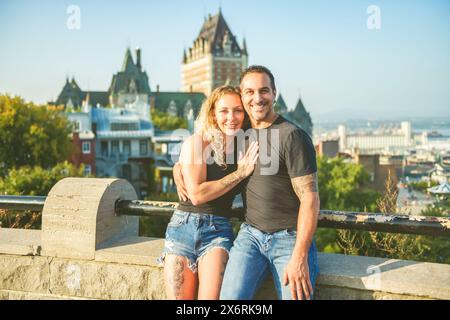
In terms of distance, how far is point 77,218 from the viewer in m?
3.48

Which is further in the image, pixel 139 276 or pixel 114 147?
pixel 114 147

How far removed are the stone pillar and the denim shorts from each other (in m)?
0.58

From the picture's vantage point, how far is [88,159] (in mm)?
46156

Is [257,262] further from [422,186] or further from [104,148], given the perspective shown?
[104,148]

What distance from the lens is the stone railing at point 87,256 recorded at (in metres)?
3.27

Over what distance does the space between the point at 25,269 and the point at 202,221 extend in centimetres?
142

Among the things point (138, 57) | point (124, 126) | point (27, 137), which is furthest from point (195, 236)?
point (138, 57)

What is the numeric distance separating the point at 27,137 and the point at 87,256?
108ft

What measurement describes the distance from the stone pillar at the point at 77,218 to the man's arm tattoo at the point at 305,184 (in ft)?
4.58

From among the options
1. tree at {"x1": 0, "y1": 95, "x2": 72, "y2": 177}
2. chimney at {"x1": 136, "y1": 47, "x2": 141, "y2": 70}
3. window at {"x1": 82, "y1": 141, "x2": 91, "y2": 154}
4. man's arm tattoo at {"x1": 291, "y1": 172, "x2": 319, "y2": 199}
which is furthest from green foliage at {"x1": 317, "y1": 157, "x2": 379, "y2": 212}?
chimney at {"x1": 136, "y1": 47, "x2": 141, "y2": 70}

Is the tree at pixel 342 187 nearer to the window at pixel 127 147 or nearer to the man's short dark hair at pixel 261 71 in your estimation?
the window at pixel 127 147

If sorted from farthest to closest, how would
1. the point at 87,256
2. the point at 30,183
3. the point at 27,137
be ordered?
the point at 27,137 → the point at 30,183 → the point at 87,256

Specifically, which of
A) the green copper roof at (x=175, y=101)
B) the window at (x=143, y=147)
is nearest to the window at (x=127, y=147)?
the window at (x=143, y=147)
